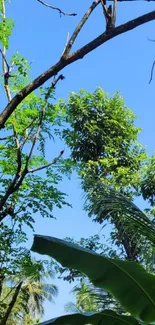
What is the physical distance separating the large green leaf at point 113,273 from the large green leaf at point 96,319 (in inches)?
4.6

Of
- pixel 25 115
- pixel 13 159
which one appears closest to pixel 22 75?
pixel 25 115

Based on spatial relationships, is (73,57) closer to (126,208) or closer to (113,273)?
(126,208)

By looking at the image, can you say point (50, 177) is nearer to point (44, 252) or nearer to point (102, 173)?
point (44, 252)

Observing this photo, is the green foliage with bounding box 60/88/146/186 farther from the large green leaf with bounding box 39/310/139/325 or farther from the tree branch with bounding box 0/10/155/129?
the large green leaf with bounding box 39/310/139/325

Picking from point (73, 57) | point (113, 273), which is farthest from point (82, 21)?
point (113, 273)

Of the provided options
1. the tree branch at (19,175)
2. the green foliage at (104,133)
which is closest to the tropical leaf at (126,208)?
the tree branch at (19,175)

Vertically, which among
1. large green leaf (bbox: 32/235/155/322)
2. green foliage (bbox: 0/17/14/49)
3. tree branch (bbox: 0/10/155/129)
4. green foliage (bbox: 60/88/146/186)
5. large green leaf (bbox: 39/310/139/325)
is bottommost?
large green leaf (bbox: 39/310/139/325)

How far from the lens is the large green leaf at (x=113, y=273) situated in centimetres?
205

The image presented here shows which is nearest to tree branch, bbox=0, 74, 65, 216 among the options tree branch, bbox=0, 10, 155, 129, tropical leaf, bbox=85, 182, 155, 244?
tree branch, bbox=0, 10, 155, 129

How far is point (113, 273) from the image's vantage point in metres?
2.13

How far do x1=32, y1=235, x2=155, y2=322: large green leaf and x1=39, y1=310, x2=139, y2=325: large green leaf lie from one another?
0.12 metres

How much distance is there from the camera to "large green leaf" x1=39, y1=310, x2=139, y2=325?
2066 millimetres

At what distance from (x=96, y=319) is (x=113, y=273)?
21cm

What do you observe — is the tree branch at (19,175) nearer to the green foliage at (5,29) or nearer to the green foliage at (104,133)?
the green foliage at (5,29)
